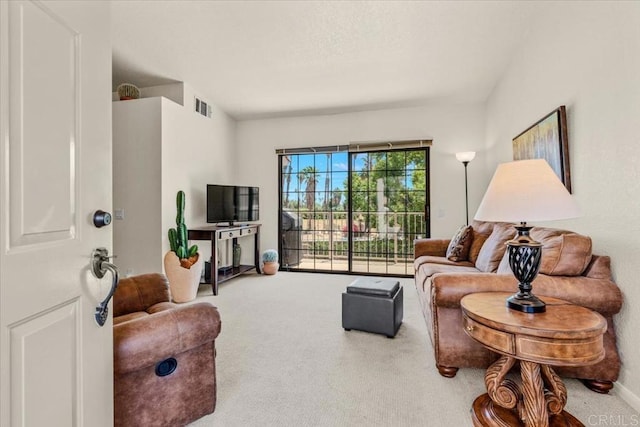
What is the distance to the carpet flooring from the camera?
158 cm

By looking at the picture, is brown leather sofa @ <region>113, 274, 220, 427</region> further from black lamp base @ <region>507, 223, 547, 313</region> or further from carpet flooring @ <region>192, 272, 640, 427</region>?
black lamp base @ <region>507, 223, 547, 313</region>

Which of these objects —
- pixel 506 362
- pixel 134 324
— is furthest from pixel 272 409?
pixel 506 362

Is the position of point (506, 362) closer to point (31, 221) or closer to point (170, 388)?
point (170, 388)

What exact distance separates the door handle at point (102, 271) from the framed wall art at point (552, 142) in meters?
2.89

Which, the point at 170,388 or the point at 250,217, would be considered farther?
the point at 250,217

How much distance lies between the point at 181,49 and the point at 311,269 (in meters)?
3.65

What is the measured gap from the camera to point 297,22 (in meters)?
2.66

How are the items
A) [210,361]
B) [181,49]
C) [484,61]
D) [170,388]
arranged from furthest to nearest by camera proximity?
[484,61] → [181,49] → [210,361] → [170,388]

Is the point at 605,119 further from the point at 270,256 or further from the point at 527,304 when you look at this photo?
the point at 270,256

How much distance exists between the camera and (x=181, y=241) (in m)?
→ 3.66

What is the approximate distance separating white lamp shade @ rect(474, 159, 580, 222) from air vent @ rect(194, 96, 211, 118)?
402 centimetres

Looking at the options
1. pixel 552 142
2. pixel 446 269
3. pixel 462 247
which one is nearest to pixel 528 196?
pixel 552 142

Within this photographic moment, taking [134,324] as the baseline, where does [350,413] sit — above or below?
below

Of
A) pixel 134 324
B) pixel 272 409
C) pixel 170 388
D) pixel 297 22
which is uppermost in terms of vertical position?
pixel 297 22
